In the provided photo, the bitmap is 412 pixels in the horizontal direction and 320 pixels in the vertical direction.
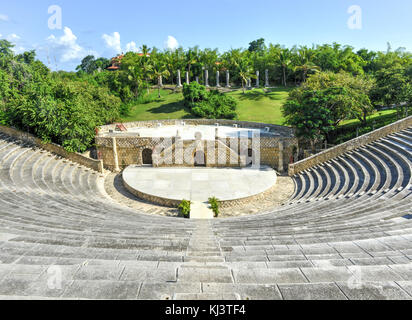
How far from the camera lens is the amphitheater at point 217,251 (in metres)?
4.04

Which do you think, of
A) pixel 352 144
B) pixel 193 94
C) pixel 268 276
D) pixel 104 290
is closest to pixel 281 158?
pixel 352 144

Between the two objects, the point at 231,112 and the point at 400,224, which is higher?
the point at 231,112

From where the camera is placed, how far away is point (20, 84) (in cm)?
3084

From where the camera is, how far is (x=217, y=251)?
286 inches

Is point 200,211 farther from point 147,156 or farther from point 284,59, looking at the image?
point 284,59

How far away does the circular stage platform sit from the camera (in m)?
18.9

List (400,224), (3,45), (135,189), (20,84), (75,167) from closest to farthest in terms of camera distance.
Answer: (400,224), (135,189), (75,167), (20,84), (3,45)

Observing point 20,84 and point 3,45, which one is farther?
point 3,45

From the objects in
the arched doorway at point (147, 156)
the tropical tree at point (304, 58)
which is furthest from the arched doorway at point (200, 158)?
the tropical tree at point (304, 58)

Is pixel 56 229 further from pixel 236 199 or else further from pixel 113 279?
pixel 236 199

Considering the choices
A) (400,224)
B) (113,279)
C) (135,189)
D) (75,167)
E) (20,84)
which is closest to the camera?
(113,279)

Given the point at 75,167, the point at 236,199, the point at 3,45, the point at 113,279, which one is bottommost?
the point at 236,199

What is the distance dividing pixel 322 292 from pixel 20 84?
125 ft

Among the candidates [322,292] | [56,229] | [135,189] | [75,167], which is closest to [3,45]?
[75,167]
